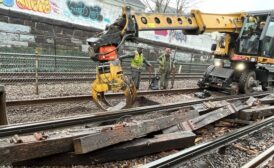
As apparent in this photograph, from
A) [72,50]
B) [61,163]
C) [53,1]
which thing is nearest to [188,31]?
[61,163]

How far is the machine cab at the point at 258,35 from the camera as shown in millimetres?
10797

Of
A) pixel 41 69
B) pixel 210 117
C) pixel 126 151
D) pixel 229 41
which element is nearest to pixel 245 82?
pixel 229 41

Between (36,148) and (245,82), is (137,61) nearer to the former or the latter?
(245,82)

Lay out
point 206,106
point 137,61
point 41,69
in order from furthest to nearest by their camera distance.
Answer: point 41,69
point 137,61
point 206,106

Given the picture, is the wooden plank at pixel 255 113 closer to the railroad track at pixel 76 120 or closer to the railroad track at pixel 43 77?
the railroad track at pixel 76 120

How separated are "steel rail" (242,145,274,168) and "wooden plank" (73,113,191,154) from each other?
5.26 ft

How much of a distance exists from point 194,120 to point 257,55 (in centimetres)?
639

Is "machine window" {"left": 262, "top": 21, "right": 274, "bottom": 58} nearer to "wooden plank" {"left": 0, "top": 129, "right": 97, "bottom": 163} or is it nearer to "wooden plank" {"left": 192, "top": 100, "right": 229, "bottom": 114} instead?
"wooden plank" {"left": 192, "top": 100, "right": 229, "bottom": 114}

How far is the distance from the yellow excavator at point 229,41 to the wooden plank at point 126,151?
1781 millimetres

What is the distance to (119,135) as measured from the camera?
14.8 feet

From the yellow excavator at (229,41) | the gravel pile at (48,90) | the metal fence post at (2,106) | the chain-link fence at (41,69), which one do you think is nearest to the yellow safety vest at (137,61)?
the chain-link fence at (41,69)

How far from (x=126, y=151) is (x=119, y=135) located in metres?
0.29

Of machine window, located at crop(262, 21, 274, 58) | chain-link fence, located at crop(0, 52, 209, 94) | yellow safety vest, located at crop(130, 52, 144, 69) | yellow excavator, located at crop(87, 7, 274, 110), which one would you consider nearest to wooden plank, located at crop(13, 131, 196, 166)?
yellow excavator, located at crop(87, 7, 274, 110)

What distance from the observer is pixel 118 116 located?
596cm
